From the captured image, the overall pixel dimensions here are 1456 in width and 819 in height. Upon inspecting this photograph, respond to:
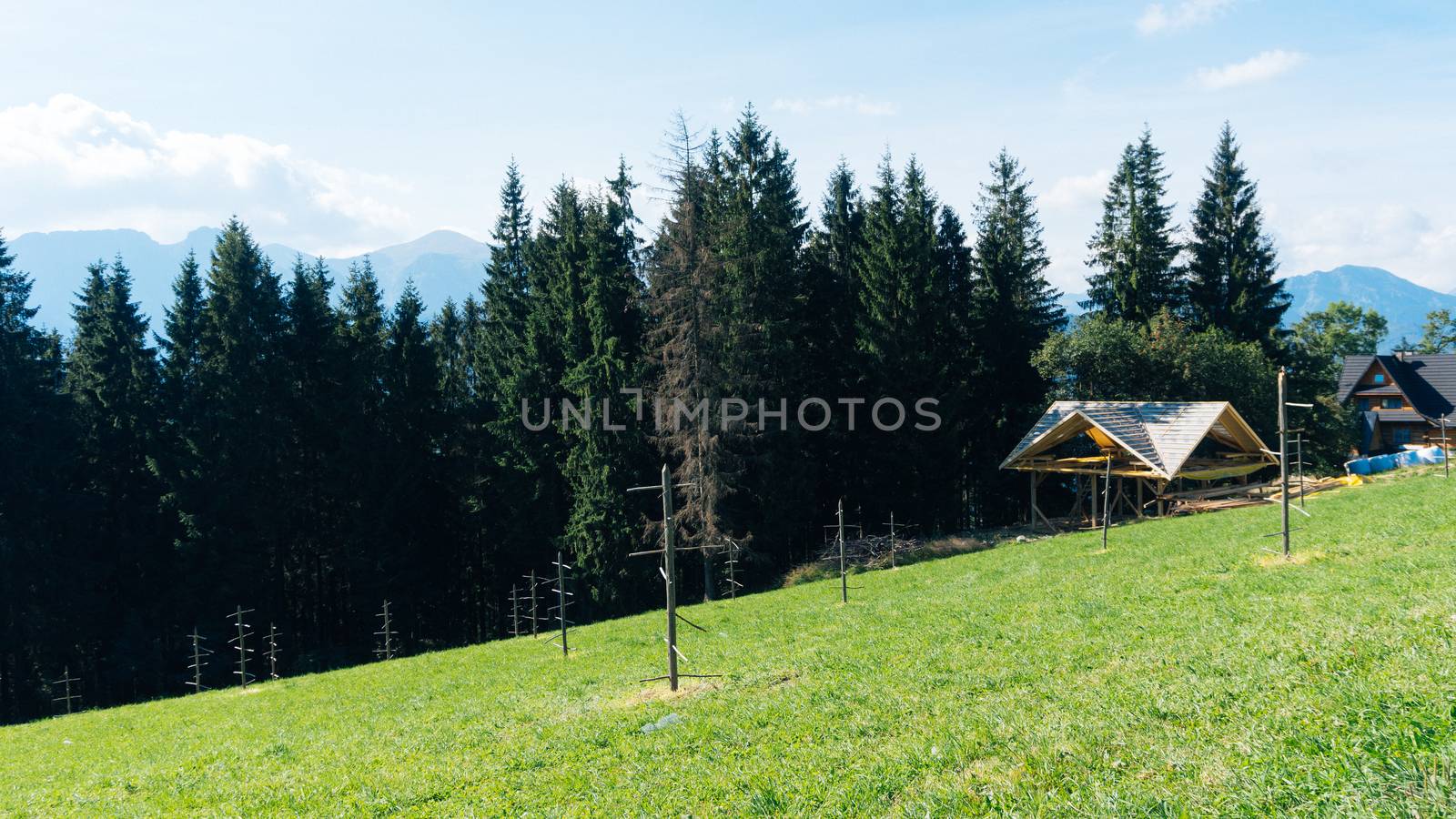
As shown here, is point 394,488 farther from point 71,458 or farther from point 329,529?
point 71,458

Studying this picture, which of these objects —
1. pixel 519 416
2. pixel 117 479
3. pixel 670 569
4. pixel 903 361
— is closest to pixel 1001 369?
pixel 903 361

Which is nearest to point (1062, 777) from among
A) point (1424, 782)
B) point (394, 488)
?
point (1424, 782)

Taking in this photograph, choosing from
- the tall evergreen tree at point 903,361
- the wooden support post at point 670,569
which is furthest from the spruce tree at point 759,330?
the wooden support post at point 670,569

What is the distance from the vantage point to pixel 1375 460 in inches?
1467

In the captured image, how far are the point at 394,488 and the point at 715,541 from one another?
16.5 metres

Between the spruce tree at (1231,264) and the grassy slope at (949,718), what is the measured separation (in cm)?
2979

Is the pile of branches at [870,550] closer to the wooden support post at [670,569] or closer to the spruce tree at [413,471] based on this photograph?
the wooden support post at [670,569]

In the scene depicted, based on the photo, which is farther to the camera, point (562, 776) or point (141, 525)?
point (141, 525)

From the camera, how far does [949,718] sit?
9031mm

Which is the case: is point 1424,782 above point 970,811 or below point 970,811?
above

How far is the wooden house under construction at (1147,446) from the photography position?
98.8ft

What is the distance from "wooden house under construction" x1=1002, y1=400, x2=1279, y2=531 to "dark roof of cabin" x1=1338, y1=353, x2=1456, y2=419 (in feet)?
99.5

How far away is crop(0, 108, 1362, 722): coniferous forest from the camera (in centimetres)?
3191

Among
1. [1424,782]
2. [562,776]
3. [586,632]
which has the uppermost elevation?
[1424,782]
